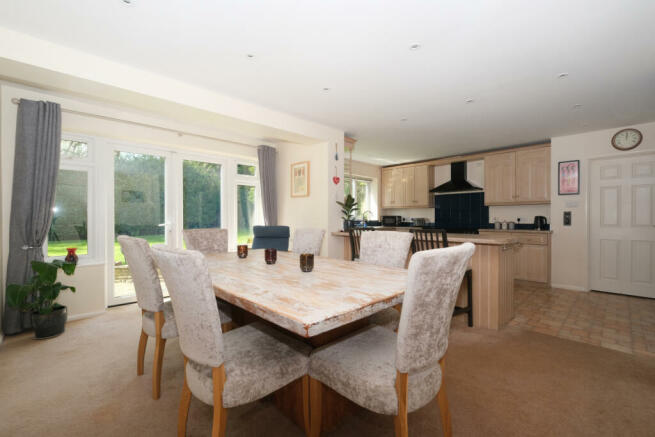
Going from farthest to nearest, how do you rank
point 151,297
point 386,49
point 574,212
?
point 574,212 → point 386,49 → point 151,297

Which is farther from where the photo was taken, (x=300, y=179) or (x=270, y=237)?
(x=300, y=179)

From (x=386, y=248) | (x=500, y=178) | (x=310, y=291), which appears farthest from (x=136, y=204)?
(x=500, y=178)

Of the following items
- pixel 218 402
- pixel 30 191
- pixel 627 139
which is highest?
pixel 627 139

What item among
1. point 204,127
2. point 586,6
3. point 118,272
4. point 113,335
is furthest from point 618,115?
point 118,272

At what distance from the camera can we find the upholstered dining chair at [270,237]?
12.2 ft

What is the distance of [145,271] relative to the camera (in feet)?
5.82

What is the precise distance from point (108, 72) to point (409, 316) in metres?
2.93

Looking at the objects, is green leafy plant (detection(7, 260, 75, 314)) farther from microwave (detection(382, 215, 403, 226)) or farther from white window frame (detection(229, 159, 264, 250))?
microwave (detection(382, 215, 403, 226))

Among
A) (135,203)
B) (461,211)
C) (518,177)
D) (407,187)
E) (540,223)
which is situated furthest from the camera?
(407,187)

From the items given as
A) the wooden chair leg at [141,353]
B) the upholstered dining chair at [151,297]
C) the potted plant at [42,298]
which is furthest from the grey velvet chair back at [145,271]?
the potted plant at [42,298]

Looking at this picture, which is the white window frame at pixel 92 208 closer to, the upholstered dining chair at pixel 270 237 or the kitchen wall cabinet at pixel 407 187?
the upholstered dining chair at pixel 270 237

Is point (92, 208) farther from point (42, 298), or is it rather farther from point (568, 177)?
point (568, 177)

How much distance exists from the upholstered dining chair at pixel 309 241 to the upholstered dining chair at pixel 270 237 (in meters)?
0.80

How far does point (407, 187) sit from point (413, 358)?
5904 mm
